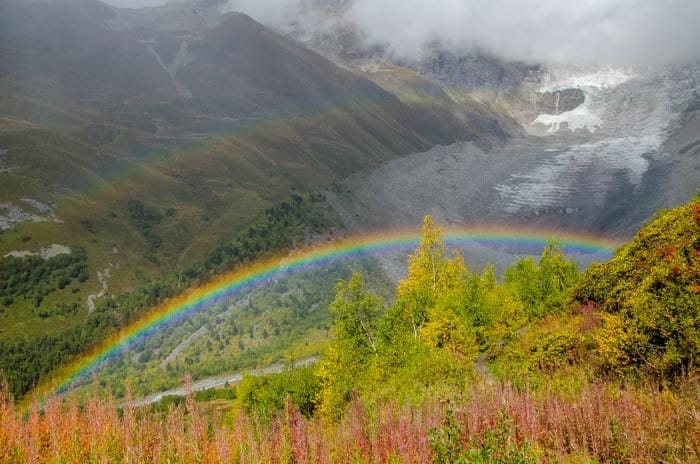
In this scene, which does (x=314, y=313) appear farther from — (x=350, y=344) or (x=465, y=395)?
(x=465, y=395)

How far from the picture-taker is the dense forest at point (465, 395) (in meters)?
11.8

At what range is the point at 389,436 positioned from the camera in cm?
1392

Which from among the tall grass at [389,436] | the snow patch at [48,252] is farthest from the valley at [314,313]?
the snow patch at [48,252]

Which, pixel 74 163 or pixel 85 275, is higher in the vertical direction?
pixel 74 163

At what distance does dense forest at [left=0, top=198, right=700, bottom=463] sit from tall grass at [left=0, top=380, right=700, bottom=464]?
52 millimetres

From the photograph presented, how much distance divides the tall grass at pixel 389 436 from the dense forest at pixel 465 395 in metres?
0.05

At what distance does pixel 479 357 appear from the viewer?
44031mm

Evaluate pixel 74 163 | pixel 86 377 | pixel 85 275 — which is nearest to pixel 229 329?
pixel 86 377

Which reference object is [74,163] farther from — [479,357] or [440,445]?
[440,445]

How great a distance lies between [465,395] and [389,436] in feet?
15.8

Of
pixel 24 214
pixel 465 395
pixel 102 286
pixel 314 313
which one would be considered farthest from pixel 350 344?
pixel 24 214

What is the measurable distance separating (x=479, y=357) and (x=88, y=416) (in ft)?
118

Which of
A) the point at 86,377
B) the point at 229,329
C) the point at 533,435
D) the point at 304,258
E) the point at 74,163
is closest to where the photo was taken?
the point at 533,435

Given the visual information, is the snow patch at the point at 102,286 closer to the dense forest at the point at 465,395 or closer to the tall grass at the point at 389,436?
the dense forest at the point at 465,395
